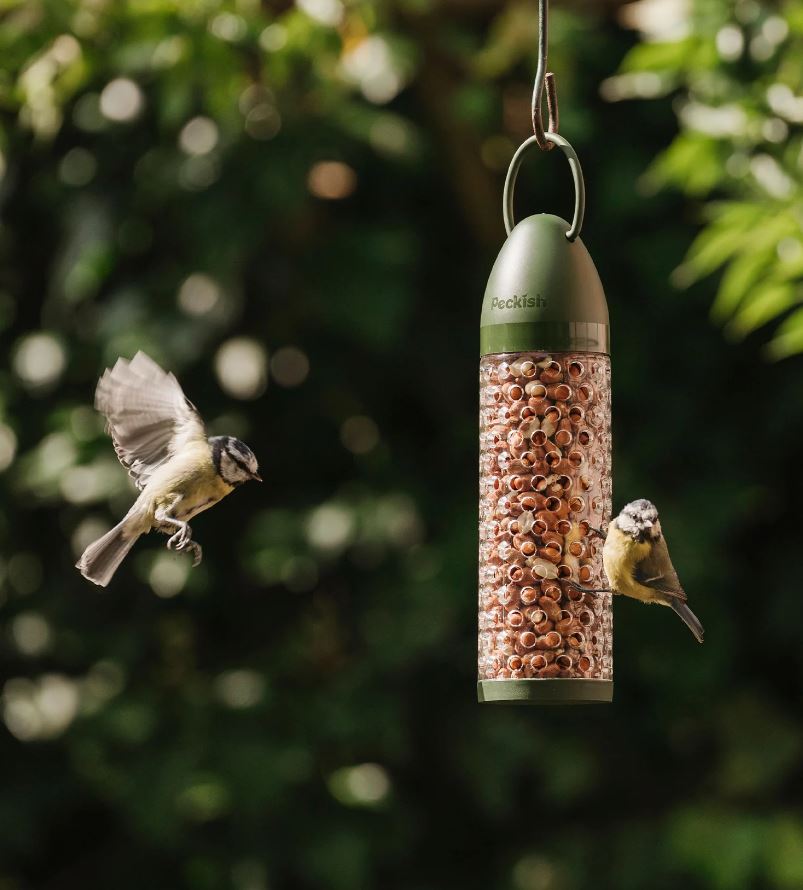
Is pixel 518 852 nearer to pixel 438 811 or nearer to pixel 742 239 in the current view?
pixel 438 811

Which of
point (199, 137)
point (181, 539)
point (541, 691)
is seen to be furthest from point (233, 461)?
point (199, 137)

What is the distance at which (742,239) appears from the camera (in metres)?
4.83

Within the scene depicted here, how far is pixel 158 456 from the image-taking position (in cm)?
412

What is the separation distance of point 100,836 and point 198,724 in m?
1.14

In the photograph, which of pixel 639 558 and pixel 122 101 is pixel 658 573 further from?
pixel 122 101

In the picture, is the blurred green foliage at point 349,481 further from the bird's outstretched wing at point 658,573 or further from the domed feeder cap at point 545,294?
the bird's outstretched wing at point 658,573

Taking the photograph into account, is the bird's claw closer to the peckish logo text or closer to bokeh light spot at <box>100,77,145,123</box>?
the peckish logo text

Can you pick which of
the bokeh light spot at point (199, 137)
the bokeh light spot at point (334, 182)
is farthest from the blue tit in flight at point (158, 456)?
the bokeh light spot at point (334, 182)

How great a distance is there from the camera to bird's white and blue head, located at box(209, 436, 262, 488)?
377 cm

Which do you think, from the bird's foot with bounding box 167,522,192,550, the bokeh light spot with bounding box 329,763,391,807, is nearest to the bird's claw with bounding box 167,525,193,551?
the bird's foot with bounding box 167,522,192,550

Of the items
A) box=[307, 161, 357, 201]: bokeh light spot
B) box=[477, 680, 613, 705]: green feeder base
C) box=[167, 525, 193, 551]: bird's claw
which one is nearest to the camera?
box=[167, 525, 193, 551]: bird's claw

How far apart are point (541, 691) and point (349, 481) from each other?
3.67 meters

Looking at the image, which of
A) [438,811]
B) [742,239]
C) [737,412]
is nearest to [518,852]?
[438,811]

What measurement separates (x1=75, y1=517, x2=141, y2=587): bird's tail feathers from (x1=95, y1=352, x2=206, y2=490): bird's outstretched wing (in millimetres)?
187
